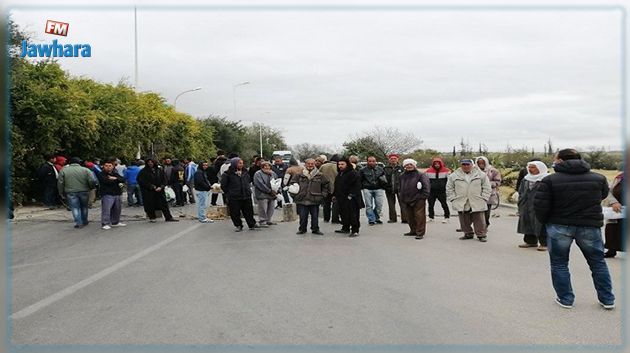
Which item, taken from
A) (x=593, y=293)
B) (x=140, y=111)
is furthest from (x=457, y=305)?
(x=140, y=111)

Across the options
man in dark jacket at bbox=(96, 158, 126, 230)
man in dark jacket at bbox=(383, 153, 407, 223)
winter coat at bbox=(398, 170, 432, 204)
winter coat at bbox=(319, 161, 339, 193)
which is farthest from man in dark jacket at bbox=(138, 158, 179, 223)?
winter coat at bbox=(398, 170, 432, 204)

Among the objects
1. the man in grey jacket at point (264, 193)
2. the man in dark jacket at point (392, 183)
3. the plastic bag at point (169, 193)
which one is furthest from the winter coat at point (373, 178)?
the plastic bag at point (169, 193)

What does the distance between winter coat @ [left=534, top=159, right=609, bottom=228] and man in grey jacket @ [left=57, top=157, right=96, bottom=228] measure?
33.7ft

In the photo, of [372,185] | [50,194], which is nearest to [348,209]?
[372,185]

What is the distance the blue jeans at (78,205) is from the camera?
12.2 meters

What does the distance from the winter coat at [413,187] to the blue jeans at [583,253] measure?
4.86 metres

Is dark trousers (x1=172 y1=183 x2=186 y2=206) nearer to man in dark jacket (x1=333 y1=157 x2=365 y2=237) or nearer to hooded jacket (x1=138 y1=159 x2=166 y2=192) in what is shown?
hooded jacket (x1=138 y1=159 x2=166 y2=192)

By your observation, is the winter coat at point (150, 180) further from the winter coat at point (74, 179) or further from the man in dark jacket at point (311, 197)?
the man in dark jacket at point (311, 197)

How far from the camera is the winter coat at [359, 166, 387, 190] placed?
12570 millimetres

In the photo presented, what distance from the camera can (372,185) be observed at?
12.6m

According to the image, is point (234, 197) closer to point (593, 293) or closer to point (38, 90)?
point (593, 293)

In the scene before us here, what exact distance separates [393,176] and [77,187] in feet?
25.4

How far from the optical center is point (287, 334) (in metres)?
4.77

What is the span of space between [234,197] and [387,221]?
416 cm
